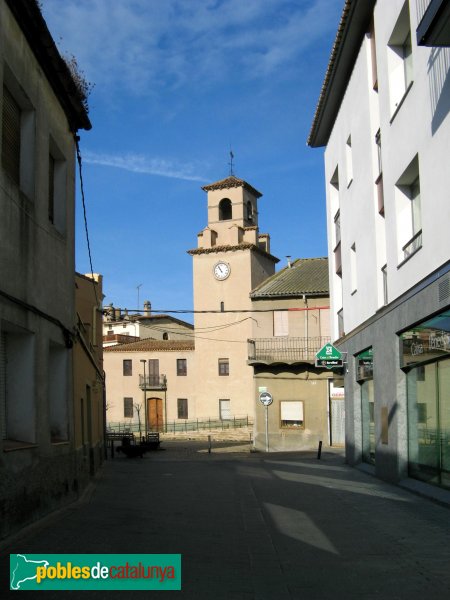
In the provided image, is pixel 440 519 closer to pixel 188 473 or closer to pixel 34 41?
pixel 34 41

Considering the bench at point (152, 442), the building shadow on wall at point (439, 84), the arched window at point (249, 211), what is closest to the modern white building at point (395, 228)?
the building shadow on wall at point (439, 84)

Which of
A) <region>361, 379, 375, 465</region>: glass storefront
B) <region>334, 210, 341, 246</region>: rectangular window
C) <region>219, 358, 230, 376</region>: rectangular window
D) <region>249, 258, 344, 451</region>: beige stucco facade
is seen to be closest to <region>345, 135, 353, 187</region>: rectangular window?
<region>334, 210, 341, 246</region>: rectangular window

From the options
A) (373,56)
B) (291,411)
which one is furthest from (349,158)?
(291,411)

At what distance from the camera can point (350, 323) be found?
830 inches

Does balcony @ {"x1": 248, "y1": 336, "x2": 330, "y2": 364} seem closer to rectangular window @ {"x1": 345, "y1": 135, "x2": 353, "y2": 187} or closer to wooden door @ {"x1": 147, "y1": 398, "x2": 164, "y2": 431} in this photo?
rectangular window @ {"x1": 345, "y1": 135, "x2": 353, "y2": 187}

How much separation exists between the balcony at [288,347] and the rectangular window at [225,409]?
2034 cm

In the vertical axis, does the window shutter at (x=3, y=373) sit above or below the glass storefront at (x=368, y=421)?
above

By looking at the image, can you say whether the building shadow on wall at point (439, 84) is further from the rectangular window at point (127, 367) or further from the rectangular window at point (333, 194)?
the rectangular window at point (127, 367)

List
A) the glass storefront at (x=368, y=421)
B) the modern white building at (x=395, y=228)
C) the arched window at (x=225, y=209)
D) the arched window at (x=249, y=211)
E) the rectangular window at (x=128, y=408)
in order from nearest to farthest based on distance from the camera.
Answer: the modern white building at (x=395, y=228), the glass storefront at (x=368, y=421), the arched window at (x=225, y=209), the arched window at (x=249, y=211), the rectangular window at (x=128, y=408)

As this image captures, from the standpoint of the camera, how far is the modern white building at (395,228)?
38.1 feet

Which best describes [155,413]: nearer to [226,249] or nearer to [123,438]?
[226,249]

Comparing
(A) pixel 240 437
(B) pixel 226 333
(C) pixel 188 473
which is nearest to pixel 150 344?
(B) pixel 226 333

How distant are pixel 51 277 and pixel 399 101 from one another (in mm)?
7430

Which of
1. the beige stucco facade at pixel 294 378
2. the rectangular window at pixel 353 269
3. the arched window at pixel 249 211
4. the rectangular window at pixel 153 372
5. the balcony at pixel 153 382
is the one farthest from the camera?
the rectangular window at pixel 153 372
